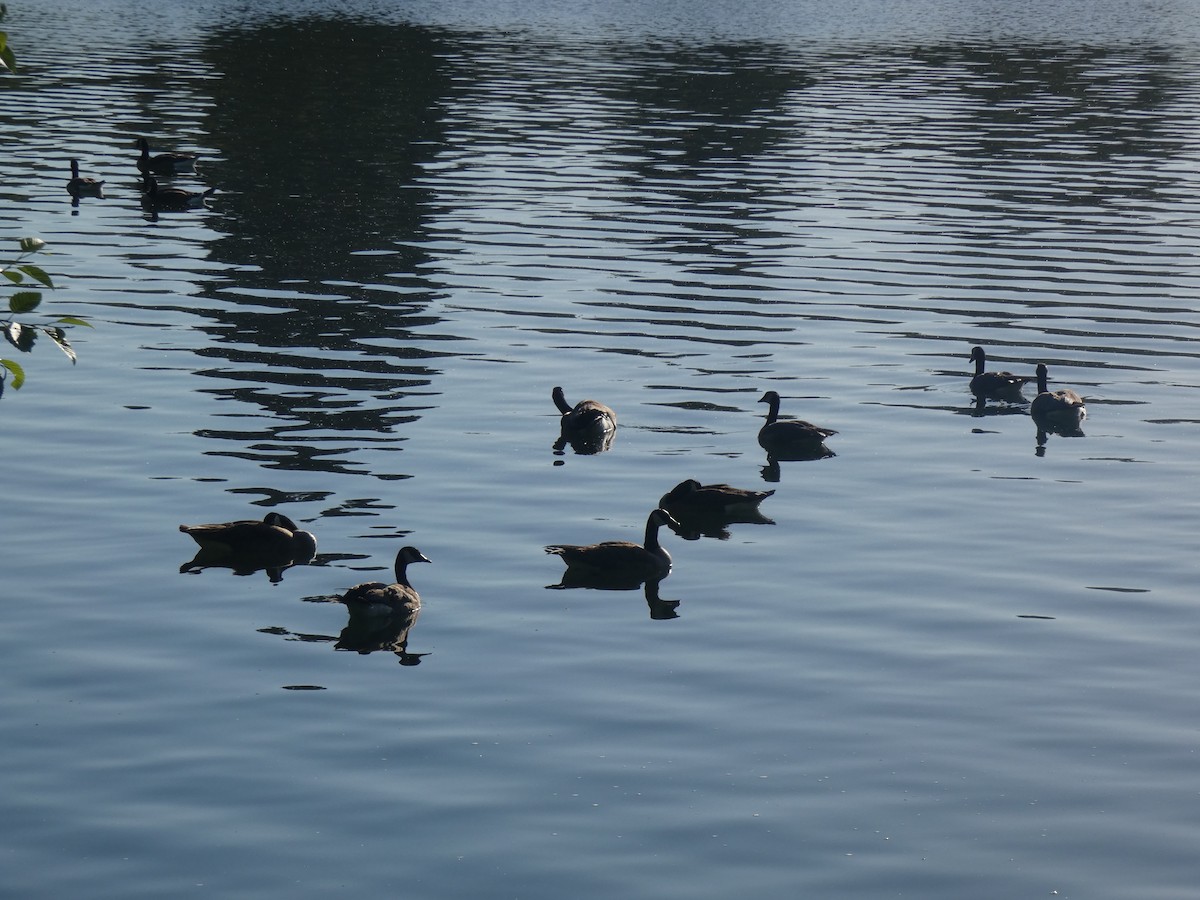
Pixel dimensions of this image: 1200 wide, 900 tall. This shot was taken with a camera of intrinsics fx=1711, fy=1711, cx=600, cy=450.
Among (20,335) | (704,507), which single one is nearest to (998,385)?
(704,507)

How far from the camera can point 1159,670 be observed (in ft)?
51.5

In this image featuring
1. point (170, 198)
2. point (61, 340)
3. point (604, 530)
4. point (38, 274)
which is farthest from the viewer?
point (170, 198)

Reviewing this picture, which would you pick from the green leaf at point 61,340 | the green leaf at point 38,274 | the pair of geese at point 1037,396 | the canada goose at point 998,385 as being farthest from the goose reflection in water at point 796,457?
the green leaf at point 38,274

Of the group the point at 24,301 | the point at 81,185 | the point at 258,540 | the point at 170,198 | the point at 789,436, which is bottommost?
the point at 258,540

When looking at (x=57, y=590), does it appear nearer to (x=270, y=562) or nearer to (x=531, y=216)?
(x=270, y=562)

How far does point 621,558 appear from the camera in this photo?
18.2m

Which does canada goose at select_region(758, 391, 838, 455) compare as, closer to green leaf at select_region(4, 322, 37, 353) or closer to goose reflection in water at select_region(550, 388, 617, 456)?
goose reflection in water at select_region(550, 388, 617, 456)

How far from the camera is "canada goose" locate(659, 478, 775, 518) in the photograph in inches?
794

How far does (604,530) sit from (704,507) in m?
1.29

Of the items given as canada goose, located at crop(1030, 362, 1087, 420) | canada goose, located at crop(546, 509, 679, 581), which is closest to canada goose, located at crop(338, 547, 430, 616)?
canada goose, located at crop(546, 509, 679, 581)

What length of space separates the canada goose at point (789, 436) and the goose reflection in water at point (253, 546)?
7.12 metres

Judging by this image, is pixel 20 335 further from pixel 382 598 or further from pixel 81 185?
pixel 81 185

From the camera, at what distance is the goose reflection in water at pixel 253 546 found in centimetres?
1820

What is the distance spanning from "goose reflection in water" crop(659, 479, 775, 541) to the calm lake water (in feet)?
1.19
